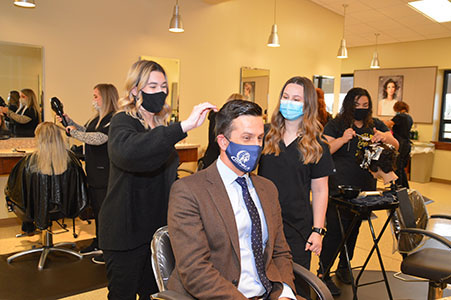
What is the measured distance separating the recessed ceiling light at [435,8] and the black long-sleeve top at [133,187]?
5790 mm

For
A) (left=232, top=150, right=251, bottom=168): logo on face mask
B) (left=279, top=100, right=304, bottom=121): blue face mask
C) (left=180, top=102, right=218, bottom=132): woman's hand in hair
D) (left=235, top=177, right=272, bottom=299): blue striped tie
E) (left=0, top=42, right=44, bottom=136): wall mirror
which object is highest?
(left=0, top=42, right=44, bottom=136): wall mirror

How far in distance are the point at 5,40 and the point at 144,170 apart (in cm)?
337

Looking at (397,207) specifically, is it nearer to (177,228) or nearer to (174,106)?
(177,228)

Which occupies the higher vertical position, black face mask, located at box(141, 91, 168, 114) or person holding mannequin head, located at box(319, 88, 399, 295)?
black face mask, located at box(141, 91, 168, 114)

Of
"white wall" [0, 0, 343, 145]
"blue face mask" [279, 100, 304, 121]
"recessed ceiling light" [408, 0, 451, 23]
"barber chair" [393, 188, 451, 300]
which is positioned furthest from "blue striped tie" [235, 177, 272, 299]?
"recessed ceiling light" [408, 0, 451, 23]

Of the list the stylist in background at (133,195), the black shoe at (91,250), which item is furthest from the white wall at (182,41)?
the stylist in background at (133,195)

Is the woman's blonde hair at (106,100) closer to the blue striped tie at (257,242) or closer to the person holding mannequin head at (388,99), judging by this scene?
the blue striped tie at (257,242)

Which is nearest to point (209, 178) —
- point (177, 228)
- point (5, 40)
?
point (177, 228)

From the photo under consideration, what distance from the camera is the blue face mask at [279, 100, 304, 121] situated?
206 cm

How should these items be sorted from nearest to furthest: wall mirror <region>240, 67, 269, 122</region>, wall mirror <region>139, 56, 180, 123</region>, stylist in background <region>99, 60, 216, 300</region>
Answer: stylist in background <region>99, 60, 216, 300</region> < wall mirror <region>139, 56, 180, 123</region> < wall mirror <region>240, 67, 269, 122</region>

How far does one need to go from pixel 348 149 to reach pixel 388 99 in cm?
713

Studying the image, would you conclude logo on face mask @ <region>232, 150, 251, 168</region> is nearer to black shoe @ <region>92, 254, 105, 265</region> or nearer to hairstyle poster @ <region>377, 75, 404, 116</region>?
black shoe @ <region>92, 254, 105, 265</region>

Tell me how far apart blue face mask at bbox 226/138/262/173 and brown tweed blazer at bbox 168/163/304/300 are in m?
0.10

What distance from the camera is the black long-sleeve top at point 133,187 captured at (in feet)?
4.93
